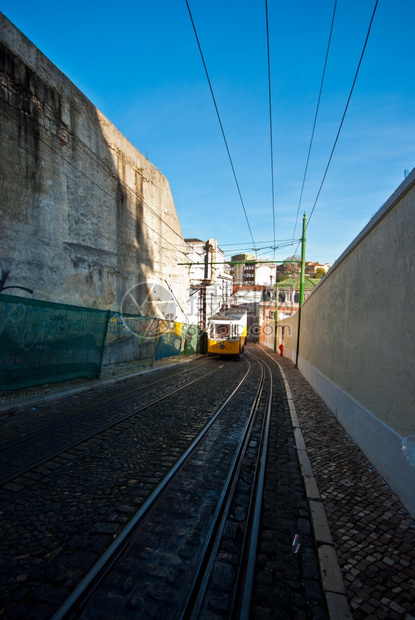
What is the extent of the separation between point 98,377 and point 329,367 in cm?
715

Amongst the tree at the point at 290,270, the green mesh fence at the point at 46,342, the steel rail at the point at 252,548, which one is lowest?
the steel rail at the point at 252,548

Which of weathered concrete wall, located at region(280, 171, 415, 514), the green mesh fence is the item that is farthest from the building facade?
weathered concrete wall, located at region(280, 171, 415, 514)

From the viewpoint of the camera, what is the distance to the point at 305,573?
252 centimetres

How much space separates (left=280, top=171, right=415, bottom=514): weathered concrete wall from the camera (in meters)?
3.43

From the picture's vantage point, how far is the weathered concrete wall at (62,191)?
31.5 feet

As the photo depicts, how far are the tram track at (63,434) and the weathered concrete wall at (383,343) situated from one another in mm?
4354

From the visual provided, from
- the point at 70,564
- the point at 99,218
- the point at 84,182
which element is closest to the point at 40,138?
the point at 84,182

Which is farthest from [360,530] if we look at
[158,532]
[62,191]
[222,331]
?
[222,331]

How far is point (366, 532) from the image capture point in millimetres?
2961

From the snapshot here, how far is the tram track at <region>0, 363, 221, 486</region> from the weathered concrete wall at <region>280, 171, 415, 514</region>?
4.35 m

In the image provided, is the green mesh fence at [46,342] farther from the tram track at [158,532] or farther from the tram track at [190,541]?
the tram track at [190,541]

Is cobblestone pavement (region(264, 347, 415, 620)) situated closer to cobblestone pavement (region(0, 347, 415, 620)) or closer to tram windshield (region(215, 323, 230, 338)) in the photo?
cobblestone pavement (region(0, 347, 415, 620))

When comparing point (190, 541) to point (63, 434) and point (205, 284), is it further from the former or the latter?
point (205, 284)

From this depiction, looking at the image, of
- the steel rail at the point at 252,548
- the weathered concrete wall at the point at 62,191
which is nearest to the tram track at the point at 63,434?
the steel rail at the point at 252,548
